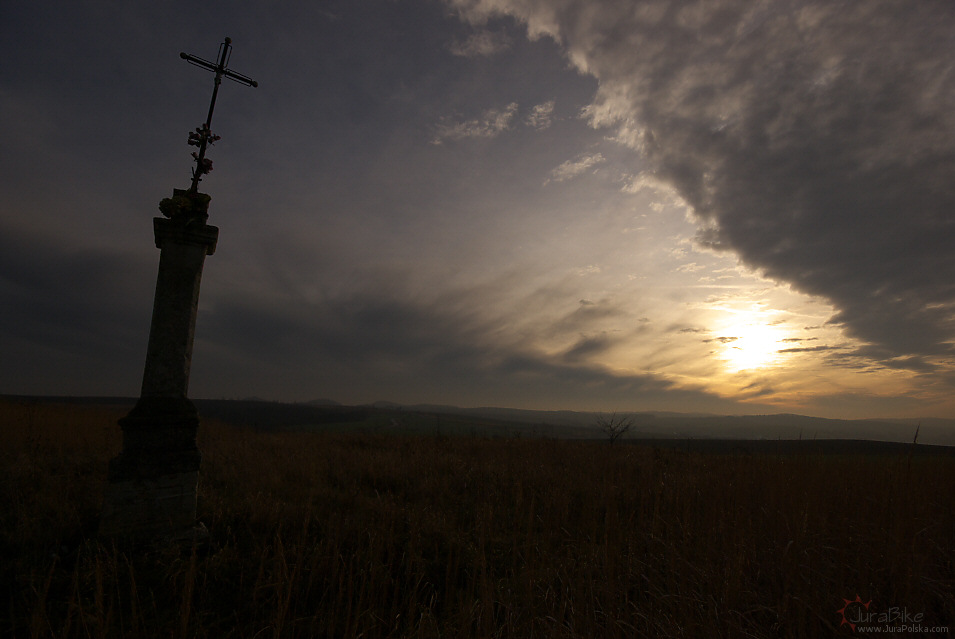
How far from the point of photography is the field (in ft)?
8.48

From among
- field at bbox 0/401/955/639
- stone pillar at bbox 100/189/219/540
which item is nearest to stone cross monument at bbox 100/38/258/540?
stone pillar at bbox 100/189/219/540

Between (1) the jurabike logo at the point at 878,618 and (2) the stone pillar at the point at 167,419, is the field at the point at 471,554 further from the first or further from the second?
(2) the stone pillar at the point at 167,419

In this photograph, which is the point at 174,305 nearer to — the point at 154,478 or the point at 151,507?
the point at 154,478

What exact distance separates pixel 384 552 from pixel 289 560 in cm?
93

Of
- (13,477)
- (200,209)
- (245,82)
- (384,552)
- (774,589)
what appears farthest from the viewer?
(245,82)

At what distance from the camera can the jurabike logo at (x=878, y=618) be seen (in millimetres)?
2252

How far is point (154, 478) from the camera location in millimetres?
4121

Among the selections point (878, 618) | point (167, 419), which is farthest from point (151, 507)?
point (878, 618)

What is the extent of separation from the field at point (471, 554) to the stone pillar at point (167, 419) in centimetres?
35

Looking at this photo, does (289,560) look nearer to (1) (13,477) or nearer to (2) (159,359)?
(2) (159,359)

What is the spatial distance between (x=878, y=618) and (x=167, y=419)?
627 cm

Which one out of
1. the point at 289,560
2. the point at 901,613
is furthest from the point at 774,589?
the point at 289,560

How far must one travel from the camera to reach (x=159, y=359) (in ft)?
14.1

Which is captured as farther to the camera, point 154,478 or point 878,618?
point 154,478
